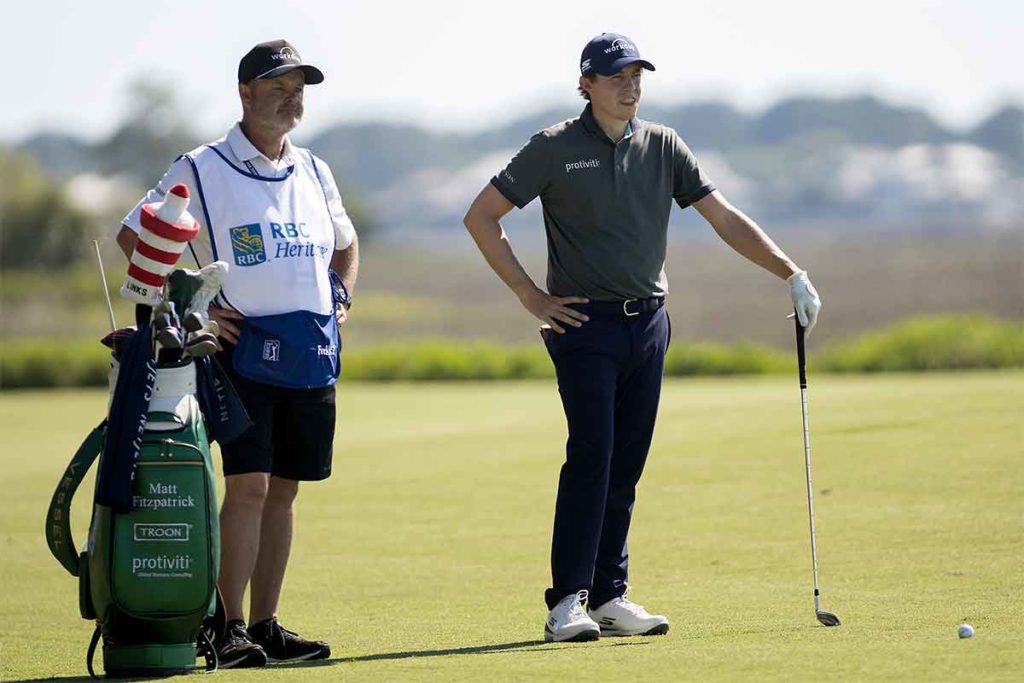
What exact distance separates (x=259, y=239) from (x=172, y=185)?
1.10 ft

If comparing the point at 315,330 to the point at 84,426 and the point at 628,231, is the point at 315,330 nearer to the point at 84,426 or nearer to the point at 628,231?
the point at 628,231

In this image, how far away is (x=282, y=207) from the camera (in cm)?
597

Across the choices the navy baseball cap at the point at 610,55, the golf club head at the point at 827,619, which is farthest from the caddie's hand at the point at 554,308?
the golf club head at the point at 827,619

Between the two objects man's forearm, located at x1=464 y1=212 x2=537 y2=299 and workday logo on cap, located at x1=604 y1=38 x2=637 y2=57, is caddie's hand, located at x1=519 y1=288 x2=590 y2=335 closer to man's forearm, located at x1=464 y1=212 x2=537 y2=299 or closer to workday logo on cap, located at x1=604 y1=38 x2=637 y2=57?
man's forearm, located at x1=464 y1=212 x2=537 y2=299

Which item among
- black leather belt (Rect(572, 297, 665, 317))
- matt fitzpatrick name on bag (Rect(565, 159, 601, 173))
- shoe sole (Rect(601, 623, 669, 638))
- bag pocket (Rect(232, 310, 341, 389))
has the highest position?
matt fitzpatrick name on bag (Rect(565, 159, 601, 173))

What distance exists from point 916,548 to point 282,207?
378 centimetres

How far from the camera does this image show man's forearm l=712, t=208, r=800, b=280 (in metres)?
6.45

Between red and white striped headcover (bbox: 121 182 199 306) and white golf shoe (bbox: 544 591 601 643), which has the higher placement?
red and white striped headcover (bbox: 121 182 199 306)

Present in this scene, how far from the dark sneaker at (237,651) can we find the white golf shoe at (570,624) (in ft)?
3.23

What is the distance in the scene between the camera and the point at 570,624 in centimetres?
611

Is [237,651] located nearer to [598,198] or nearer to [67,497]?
[67,497]

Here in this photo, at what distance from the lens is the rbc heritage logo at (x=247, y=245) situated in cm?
588

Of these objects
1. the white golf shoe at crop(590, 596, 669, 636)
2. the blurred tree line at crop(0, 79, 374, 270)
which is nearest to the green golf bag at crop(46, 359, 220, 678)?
the white golf shoe at crop(590, 596, 669, 636)

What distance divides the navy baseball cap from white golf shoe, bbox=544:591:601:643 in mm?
1801
